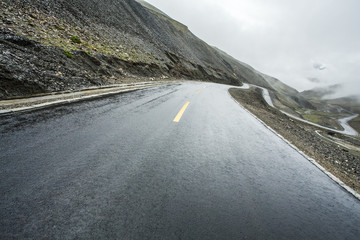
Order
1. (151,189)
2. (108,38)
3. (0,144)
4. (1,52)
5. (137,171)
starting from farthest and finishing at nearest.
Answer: (108,38) → (1,52) → (0,144) → (137,171) → (151,189)

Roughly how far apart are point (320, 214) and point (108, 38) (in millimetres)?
22066

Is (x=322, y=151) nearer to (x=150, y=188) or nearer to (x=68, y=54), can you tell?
(x=150, y=188)

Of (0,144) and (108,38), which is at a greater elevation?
(108,38)

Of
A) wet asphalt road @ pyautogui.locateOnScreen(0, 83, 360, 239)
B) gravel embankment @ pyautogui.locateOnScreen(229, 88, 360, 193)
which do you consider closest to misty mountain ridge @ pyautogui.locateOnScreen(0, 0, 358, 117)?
wet asphalt road @ pyautogui.locateOnScreen(0, 83, 360, 239)

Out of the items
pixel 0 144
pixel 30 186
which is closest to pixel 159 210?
pixel 30 186

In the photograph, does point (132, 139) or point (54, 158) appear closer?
point (54, 158)

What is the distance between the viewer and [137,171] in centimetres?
259

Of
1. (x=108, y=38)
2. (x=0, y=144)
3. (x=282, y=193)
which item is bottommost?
(x=0, y=144)

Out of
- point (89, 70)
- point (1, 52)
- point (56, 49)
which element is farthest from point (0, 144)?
point (89, 70)

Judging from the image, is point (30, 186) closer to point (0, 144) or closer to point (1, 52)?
point (0, 144)

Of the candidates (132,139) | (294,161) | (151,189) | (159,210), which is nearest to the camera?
(159,210)

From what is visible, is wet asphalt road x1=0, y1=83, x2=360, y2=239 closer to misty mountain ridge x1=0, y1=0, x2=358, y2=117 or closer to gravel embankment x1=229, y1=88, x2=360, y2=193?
gravel embankment x1=229, y1=88, x2=360, y2=193

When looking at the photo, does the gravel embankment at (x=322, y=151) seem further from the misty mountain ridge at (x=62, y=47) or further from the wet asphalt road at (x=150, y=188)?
the misty mountain ridge at (x=62, y=47)

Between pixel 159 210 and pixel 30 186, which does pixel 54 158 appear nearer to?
pixel 30 186
